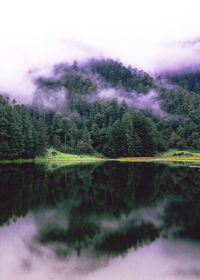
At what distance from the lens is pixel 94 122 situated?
13462 centimetres

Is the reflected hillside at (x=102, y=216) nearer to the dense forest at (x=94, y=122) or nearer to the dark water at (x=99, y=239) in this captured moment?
the dark water at (x=99, y=239)

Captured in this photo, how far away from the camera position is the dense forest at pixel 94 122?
81.1 meters

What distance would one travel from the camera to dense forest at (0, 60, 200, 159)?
266ft

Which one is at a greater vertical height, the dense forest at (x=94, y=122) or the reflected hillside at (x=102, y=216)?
the dense forest at (x=94, y=122)

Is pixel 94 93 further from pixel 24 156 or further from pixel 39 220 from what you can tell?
pixel 39 220

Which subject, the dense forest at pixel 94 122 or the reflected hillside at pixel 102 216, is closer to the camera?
the reflected hillside at pixel 102 216

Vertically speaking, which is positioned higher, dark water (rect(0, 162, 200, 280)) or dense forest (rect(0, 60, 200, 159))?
dense forest (rect(0, 60, 200, 159))

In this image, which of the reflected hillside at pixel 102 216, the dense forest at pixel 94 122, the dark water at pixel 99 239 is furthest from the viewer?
the dense forest at pixel 94 122

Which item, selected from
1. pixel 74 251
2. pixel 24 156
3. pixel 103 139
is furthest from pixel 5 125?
pixel 74 251

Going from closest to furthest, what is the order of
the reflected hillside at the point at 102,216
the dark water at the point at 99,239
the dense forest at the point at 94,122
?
the dark water at the point at 99,239, the reflected hillside at the point at 102,216, the dense forest at the point at 94,122

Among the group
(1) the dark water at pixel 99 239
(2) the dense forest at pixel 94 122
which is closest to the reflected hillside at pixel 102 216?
(1) the dark water at pixel 99 239

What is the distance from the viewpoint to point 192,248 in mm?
9008

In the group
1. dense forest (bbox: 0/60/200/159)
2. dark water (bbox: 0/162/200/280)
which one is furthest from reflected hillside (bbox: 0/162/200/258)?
dense forest (bbox: 0/60/200/159)

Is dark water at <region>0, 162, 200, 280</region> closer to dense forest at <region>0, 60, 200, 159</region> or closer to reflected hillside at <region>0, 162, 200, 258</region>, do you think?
reflected hillside at <region>0, 162, 200, 258</region>
